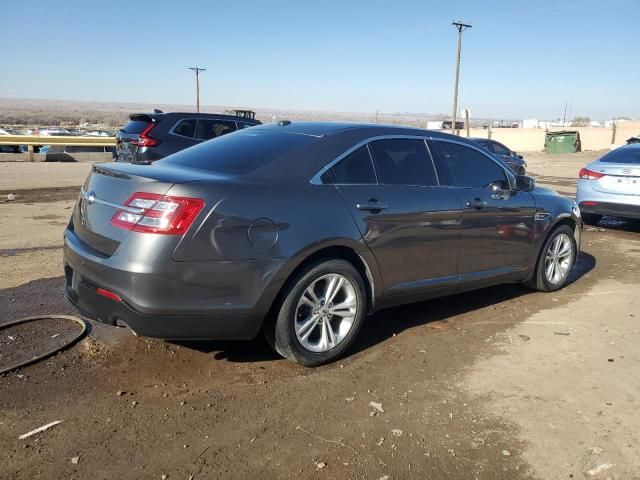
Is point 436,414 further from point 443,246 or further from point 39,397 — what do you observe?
point 39,397

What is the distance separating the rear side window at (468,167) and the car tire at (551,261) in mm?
955

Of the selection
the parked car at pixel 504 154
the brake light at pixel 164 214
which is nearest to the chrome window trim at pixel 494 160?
the brake light at pixel 164 214

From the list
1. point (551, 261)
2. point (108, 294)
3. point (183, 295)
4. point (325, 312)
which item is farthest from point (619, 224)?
point (108, 294)

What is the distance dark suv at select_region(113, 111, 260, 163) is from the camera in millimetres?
10969

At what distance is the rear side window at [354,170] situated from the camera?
157 inches

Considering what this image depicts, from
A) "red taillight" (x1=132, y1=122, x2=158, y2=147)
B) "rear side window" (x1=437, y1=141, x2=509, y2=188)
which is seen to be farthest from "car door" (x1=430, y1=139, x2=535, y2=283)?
"red taillight" (x1=132, y1=122, x2=158, y2=147)

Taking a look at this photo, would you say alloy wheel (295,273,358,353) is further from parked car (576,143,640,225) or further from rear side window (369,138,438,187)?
parked car (576,143,640,225)

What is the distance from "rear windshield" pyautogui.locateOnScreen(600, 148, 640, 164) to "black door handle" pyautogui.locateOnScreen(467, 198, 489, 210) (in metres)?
5.49

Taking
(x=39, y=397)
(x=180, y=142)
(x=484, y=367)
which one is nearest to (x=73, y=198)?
(x=180, y=142)

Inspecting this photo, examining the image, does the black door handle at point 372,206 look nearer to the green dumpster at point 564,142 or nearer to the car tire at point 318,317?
the car tire at point 318,317

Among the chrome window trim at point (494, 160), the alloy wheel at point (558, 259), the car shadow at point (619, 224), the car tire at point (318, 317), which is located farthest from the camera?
the car shadow at point (619, 224)

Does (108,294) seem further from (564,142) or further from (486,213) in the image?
(564,142)

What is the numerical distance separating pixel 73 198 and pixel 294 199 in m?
10.0

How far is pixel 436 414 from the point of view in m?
3.32
